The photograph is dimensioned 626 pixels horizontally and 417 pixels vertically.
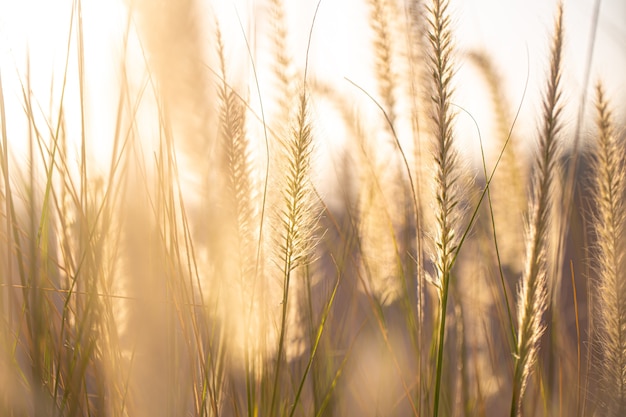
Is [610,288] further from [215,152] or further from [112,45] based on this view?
[112,45]

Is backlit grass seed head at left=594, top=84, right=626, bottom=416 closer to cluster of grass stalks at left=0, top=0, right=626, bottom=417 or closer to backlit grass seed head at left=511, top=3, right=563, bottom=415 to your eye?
cluster of grass stalks at left=0, top=0, right=626, bottom=417

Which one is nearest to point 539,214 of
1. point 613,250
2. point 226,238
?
point 613,250

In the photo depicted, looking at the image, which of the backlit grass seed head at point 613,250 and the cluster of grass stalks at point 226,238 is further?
the backlit grass seed head at point 613,250

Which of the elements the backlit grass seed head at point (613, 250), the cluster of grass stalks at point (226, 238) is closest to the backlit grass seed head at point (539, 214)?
the cluster of grass stalks at point (226, 238)

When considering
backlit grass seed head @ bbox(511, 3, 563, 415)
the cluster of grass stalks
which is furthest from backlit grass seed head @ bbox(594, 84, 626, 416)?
backlit grass seed head @ bbox(511, 3, 563, 415)

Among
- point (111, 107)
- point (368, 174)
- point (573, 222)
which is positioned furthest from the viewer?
point (573, 222)

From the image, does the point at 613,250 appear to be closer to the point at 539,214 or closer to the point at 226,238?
the point at 539,214

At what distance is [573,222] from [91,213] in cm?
132

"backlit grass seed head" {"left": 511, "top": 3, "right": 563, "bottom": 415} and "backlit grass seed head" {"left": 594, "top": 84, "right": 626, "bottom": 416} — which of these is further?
"backlit grass seed head" {"left": 594, "top": 84, "right": 626, "bottom": 416}

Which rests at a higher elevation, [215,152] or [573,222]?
[215,152]

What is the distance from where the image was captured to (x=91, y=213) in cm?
106

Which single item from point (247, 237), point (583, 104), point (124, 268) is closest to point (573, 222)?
point (583, 104)

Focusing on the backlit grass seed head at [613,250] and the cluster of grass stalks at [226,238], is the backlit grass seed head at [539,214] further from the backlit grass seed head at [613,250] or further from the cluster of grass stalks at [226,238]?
the backlit grass seed head at [613,250]

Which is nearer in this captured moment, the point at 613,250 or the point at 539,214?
the point at 539,214
